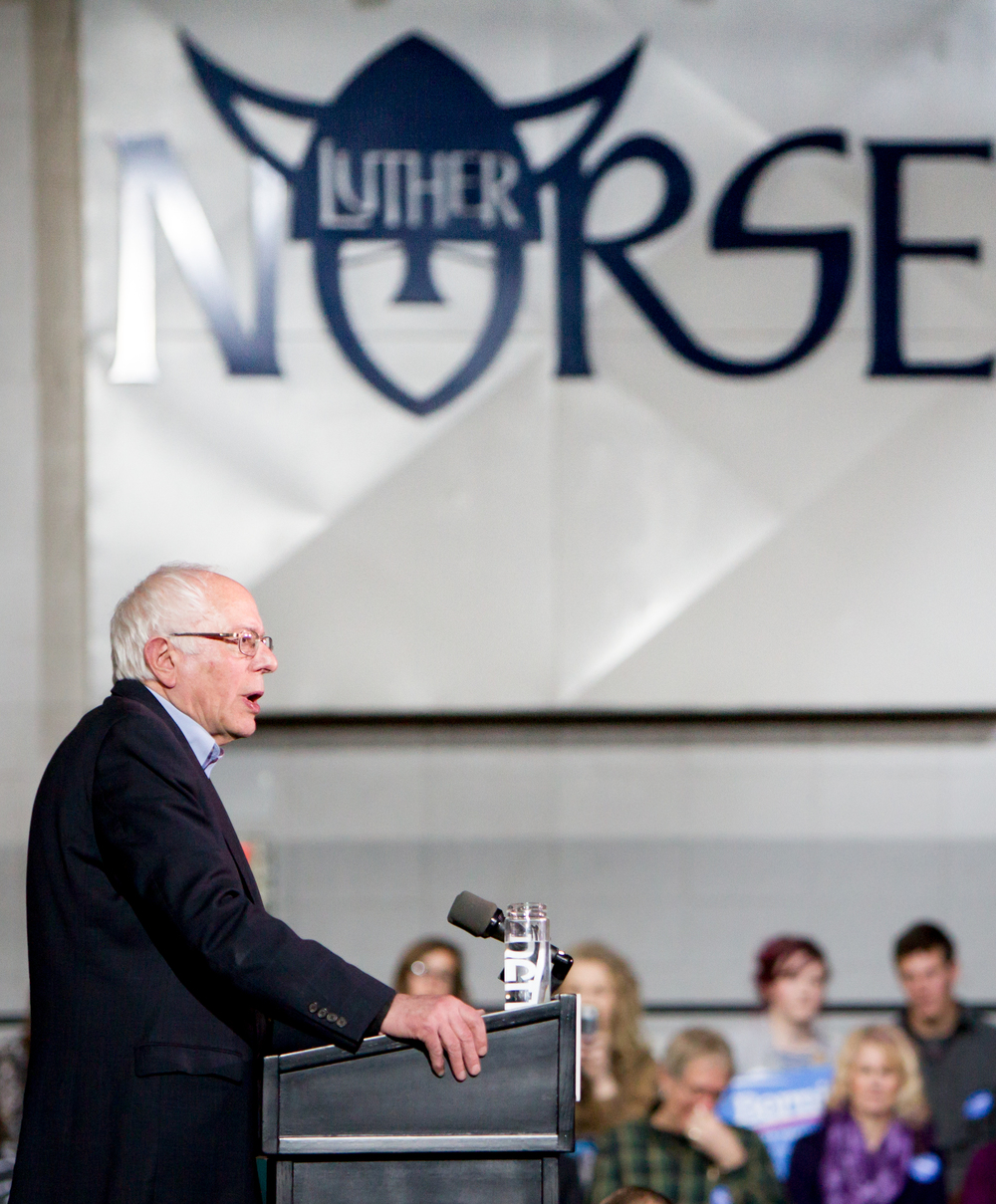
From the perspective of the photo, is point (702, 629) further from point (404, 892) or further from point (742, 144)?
point (742, 144)

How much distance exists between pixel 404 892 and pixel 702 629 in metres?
Answer: 1.43

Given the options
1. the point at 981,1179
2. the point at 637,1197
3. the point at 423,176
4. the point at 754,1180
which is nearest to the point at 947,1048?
the point at 981,1179

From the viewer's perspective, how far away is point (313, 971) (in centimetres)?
167

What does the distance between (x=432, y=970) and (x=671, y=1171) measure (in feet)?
3.33

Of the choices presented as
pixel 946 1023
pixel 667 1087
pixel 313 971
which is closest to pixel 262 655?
pixel 313 971

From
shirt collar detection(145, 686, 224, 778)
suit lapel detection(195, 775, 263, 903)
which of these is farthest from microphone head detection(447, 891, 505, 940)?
shirt collar detection(145, 686, 224, 778)

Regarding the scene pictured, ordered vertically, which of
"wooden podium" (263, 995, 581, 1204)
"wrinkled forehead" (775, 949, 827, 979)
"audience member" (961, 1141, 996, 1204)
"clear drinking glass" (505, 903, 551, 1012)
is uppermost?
"clear drinking glass" (505, 903, 551, 1012)

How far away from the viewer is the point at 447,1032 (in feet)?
5.38

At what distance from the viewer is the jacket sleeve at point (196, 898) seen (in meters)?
1.66

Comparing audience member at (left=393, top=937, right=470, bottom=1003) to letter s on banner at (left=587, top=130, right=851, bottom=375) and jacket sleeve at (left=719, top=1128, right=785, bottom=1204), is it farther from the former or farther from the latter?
letter s on banner at (left=587, top=130, right=851, bottom=375)

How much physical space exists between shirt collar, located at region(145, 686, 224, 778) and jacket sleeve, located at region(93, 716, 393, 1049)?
0.10m

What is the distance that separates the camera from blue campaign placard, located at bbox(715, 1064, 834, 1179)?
15.3ft

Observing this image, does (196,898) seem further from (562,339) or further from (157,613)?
(562,339)

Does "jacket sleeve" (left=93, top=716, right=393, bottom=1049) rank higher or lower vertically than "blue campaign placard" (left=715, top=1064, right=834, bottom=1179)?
higher
